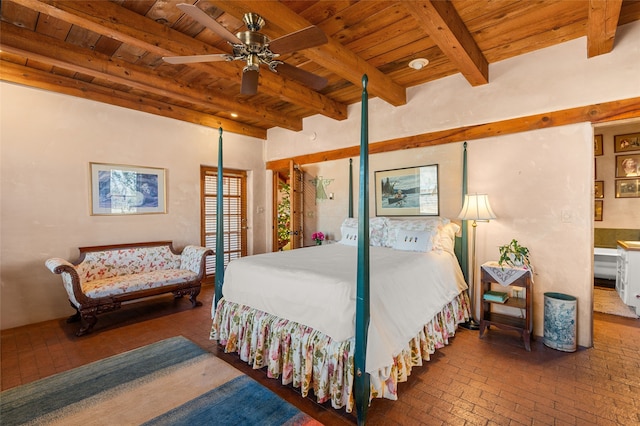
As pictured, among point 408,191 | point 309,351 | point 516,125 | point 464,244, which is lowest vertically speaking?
point 309,351

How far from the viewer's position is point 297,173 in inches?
195

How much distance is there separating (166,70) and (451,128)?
11.1 feet

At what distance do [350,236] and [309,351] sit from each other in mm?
1940

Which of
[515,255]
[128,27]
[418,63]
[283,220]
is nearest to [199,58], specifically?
[128,27]

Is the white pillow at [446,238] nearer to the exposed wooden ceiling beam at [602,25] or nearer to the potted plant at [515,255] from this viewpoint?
the potted plant at [515,255]

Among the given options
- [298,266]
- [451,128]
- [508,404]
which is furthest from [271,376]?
[451,128]

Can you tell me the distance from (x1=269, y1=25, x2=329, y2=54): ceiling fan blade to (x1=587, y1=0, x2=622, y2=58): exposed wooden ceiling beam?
183 centimetres

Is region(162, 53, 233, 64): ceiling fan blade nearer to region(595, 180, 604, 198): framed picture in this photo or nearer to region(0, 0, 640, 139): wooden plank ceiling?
region(0, 0, 640, 139): wooden plank ceiling

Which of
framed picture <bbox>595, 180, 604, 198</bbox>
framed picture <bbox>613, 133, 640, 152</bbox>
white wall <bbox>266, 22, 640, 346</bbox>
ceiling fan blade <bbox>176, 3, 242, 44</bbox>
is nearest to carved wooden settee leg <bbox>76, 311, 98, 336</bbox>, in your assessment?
ceiling fan blade <bbox>176, 3, 242, 44</bbox>

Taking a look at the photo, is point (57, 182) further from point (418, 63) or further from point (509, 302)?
point (509, 302)

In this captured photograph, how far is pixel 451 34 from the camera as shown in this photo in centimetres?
224

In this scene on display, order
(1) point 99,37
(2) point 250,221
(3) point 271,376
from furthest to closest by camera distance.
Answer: (2) point 250,221, (1) point 99,37, (3) point 271,376

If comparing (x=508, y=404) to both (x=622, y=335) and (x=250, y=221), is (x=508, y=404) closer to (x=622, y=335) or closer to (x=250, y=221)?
(x=622, y=335)

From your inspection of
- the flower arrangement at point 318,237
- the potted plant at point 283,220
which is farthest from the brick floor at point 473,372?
the potted plant at point 283,220
